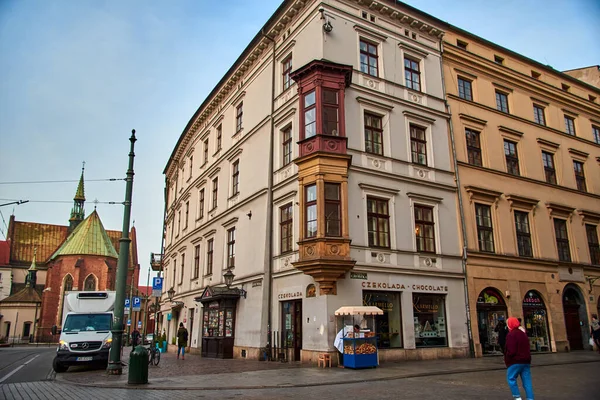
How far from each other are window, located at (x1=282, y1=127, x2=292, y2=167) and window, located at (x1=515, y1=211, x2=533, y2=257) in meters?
13.0

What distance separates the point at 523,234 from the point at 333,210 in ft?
41.7

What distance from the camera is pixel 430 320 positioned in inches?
815

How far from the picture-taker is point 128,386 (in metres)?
12.6

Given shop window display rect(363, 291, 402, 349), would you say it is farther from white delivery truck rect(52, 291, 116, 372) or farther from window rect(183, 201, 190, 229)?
window rect(183, 201, 190, 229)

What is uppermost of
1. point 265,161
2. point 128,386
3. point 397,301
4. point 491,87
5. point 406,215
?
point 491,87

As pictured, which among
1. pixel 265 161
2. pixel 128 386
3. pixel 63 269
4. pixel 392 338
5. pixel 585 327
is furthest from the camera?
pixel 63 269

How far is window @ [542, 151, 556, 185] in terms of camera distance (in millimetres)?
28125

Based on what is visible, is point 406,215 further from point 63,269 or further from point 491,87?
point 63,269

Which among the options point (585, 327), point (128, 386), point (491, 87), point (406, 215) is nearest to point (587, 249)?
point (585, 327)

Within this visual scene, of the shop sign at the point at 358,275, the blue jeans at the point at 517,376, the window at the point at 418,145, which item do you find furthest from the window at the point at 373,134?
the blue jeans at the point at 517,376

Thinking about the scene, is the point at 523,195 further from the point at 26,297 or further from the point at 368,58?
the point at 26,297

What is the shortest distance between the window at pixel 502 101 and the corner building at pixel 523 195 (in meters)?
0.07

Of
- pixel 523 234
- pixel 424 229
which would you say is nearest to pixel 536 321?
pixel 523 234

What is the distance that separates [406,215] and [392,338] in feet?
17.9
